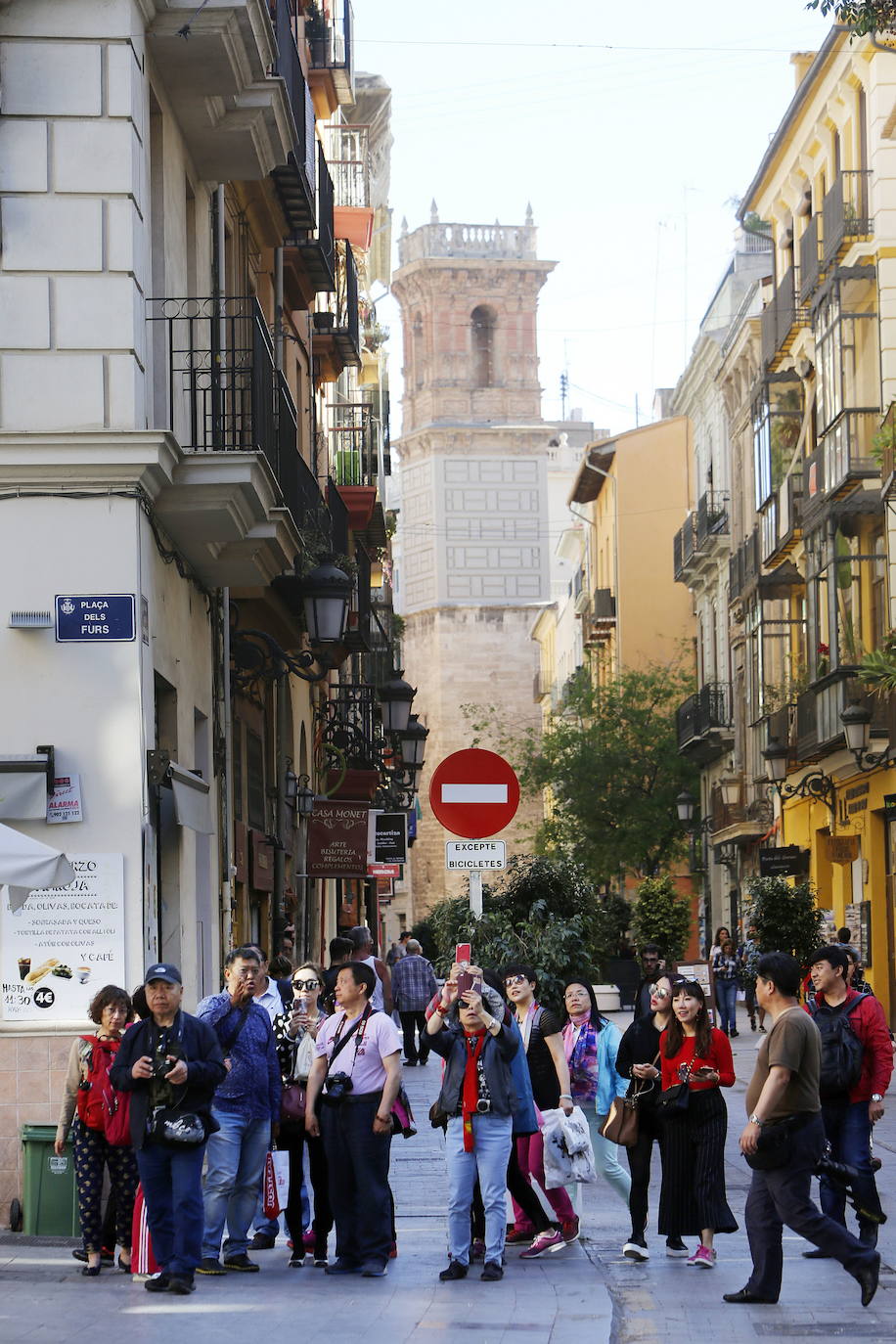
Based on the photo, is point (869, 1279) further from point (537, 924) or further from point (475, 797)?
point (537, 924)

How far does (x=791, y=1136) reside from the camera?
395 inches

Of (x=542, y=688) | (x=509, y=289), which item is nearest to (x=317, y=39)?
(x=542, y=688)

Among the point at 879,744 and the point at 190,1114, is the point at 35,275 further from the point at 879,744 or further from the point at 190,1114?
the point at 879,744

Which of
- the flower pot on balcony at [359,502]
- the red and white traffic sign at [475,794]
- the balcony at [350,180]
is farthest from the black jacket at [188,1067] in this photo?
the balcony at [350,180]

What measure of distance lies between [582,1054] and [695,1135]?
1.57m

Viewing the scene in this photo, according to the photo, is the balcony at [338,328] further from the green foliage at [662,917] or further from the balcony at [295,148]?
the green foliage at [662,917]

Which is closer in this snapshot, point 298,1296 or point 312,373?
point 298,1296

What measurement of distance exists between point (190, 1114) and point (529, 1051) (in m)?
2.55

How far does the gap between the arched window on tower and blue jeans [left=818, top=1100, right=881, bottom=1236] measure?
269 ft

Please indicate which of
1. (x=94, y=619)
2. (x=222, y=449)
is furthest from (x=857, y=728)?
(x=94, y=619)

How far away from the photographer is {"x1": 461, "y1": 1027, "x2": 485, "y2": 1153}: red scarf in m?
11.2

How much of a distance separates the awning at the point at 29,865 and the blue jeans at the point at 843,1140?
4.25 m

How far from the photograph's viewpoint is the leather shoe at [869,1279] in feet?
31.8

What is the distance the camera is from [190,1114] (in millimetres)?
10609
